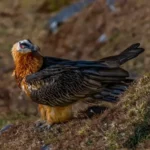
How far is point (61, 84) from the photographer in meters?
10.5

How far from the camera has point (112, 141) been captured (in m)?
8.98

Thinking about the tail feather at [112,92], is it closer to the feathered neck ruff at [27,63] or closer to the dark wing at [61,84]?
the dark wing at [61,84]

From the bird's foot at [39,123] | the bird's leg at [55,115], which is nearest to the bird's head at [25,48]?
the bird's leg at [55,115]

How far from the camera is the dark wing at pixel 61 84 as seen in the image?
10422mm

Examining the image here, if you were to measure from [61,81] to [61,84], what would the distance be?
41mm

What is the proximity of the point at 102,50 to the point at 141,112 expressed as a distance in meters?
11.4

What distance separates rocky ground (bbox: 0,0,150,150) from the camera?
9.29 metres

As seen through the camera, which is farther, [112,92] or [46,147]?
[112,92]

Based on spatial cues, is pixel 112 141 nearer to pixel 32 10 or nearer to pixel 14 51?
pixel 14 51

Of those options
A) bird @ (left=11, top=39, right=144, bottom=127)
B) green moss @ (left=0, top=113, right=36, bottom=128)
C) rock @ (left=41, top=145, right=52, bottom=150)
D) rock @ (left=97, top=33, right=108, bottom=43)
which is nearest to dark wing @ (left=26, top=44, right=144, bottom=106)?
bird @ (left=11, top=39, right=144, bottom=127)

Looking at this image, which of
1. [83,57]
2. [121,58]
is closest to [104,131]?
[121,58]

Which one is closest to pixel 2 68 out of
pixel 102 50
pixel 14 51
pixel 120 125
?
pixel 102 50

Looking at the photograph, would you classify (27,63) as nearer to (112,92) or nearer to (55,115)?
(55,115)

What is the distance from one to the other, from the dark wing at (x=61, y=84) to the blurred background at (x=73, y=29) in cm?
689
